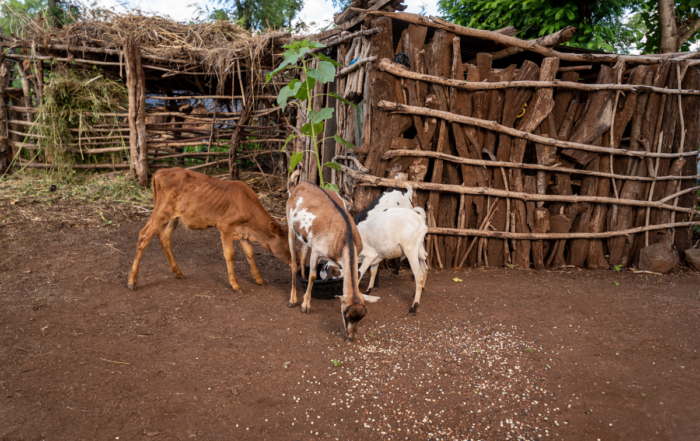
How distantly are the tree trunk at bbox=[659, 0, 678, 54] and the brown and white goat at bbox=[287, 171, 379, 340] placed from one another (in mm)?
7936

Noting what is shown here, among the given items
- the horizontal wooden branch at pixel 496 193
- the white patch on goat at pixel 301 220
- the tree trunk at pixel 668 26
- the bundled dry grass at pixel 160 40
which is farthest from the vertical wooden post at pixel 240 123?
the tree trunk at pixel 668 26

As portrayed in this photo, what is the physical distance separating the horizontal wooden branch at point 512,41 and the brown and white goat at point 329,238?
246 centimetres

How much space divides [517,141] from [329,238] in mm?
3257

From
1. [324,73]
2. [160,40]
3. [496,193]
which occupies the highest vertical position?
[160,40]

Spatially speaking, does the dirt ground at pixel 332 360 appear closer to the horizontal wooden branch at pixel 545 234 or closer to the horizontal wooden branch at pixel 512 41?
the horizontal wooden branch at pixel 545 234

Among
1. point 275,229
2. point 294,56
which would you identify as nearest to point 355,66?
point 294,56

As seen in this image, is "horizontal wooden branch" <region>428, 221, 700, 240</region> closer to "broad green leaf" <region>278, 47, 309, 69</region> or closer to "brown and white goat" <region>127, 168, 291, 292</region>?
"brown and white goat" <region>127, 168, 291, 292</region>

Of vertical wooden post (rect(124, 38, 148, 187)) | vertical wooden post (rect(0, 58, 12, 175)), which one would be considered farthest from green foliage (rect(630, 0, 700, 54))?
vertical wooden post (rect(0, 58, 12, 175))

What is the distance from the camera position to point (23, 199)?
7602 millimetres

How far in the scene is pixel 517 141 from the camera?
5719 millimetres

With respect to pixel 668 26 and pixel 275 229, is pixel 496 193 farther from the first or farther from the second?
pixel 668 26

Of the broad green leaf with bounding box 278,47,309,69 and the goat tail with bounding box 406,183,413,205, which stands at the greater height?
the broad green leaf with bounding box 278,47,309,69

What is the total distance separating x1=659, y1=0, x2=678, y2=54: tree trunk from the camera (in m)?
8.15

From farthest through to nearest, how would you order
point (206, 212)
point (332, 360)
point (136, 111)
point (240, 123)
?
1. point (240, 123)
2. point (136, 111)
3. point (206, 212)
4. point (332, 360)
